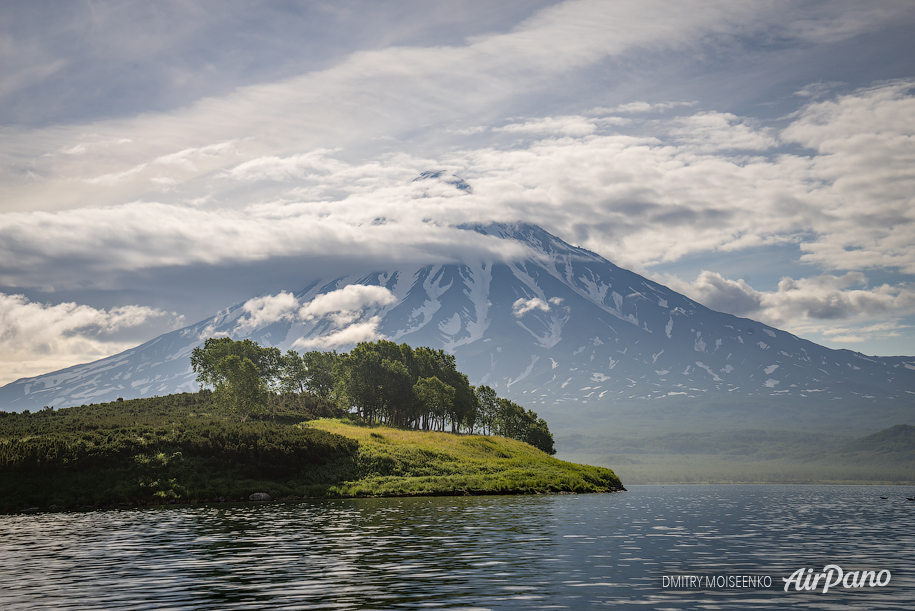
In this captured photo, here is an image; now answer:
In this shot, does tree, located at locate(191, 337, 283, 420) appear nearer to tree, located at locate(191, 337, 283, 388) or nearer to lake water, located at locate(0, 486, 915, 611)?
tree, located at locate(191, 337, 283, 388)

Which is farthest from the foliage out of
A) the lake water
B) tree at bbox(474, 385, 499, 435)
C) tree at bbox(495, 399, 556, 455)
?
tree at bbox(474, 385, 499, 435)

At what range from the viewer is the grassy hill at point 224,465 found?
68.8 meters

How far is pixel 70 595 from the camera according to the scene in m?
21.8

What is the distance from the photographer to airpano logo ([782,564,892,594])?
22000mm

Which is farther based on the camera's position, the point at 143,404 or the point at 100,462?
the point at 143,404

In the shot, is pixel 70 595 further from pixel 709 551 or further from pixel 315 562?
pixel 709 551

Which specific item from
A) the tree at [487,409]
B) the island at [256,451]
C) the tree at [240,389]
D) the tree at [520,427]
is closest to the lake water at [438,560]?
the island at [256,451]

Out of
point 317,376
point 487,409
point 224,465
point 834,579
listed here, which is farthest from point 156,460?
point 487,409

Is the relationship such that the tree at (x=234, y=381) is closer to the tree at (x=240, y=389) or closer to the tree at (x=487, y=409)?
the tree at (x=240, y=389)

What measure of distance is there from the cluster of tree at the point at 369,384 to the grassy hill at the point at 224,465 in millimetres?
21702

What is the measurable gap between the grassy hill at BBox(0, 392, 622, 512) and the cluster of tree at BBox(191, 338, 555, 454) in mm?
21702

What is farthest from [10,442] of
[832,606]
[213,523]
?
[832,606]

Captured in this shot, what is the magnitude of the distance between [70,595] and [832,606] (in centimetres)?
2503

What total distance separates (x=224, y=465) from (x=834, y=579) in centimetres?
A: 7313
